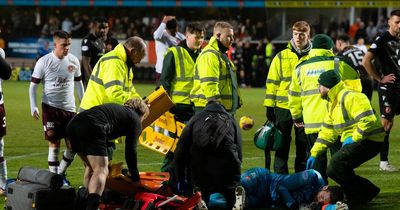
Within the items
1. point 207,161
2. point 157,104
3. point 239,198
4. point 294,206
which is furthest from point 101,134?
point 294,206

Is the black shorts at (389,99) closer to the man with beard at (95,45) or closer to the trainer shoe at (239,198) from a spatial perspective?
the trainer shoe at (239,198)

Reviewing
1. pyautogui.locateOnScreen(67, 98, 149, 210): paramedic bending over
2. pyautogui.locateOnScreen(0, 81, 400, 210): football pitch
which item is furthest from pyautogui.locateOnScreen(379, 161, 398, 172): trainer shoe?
pyautogui.locateOnScreen(67, 98, 149, 210): paramedic bending over

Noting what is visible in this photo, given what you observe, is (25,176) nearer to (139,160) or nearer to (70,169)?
(70,169)

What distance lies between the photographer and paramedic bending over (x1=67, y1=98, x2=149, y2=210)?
983 centimetres

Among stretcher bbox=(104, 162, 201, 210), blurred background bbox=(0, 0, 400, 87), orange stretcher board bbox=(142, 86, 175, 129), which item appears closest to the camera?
stretcher bbox=(104, 162, 201, 210)

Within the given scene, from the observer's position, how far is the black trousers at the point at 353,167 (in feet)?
35.4

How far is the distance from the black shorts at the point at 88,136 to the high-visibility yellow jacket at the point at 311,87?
2.93 meters

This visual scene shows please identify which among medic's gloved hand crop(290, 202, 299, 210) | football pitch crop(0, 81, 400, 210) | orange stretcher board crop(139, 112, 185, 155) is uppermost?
orange stretcher board crop(139, 112, 185, 155)

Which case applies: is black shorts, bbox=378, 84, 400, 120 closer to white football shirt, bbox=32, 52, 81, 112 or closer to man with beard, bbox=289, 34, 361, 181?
man with beard, bbox=289, 34, 361, 181

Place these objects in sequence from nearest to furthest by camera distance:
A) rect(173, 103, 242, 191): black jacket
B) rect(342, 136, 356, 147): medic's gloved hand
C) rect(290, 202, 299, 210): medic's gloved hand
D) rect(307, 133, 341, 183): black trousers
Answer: rect(173, 103, 242, 191): black jacket → rect(290, 202, 299, 210): medic's gloved hand → rect(342, 136, 356, 147): medic's gloved hand → rect(307, 133, 341, 183): black trousers

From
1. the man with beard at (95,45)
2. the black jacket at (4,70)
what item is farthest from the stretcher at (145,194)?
the man with beard at (95,45)

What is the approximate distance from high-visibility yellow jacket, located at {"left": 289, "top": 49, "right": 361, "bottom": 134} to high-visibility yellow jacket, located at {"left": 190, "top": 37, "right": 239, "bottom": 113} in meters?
0.77

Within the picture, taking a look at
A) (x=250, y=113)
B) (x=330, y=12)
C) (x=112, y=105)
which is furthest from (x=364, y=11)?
(x=112, y=105)

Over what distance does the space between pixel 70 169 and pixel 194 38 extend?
2.63 m
